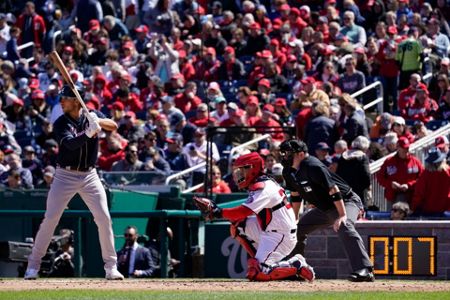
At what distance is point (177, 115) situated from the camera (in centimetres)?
2170

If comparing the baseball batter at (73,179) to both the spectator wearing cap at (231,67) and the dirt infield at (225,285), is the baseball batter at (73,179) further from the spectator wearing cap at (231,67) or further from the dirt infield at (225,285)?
the spectator wearing cap at (231,67)

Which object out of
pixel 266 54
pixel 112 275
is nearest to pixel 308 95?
pixel 266 54

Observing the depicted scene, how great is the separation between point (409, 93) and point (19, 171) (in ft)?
20.0

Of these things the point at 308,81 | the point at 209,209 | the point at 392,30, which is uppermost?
the point at 392,30

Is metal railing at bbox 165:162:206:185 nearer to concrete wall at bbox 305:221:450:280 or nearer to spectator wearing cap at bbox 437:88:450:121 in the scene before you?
spectator wearing cap at bbox 437:88:450:121

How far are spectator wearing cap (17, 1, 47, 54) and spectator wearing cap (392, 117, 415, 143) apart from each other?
11.0m

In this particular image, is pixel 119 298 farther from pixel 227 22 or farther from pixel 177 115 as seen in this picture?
pixel 227 22

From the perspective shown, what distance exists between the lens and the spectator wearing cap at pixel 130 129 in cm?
2109

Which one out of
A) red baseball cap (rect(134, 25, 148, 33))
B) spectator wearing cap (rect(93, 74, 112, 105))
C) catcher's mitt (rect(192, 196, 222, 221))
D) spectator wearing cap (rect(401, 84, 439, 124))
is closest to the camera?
catcher's mitt (rect(192, 196, 222, 221))

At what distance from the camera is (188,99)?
2264cm

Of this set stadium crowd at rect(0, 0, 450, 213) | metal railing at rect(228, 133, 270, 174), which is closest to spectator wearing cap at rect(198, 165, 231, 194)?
stadium crowd at rect(0, 0, 450, 213)

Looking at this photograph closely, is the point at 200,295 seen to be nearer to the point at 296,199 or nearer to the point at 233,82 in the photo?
the point at 296,199

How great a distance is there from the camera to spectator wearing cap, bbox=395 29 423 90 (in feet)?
67.7

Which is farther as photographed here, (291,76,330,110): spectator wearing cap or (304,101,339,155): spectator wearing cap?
(291,76,330,110): spectator wearing cap
